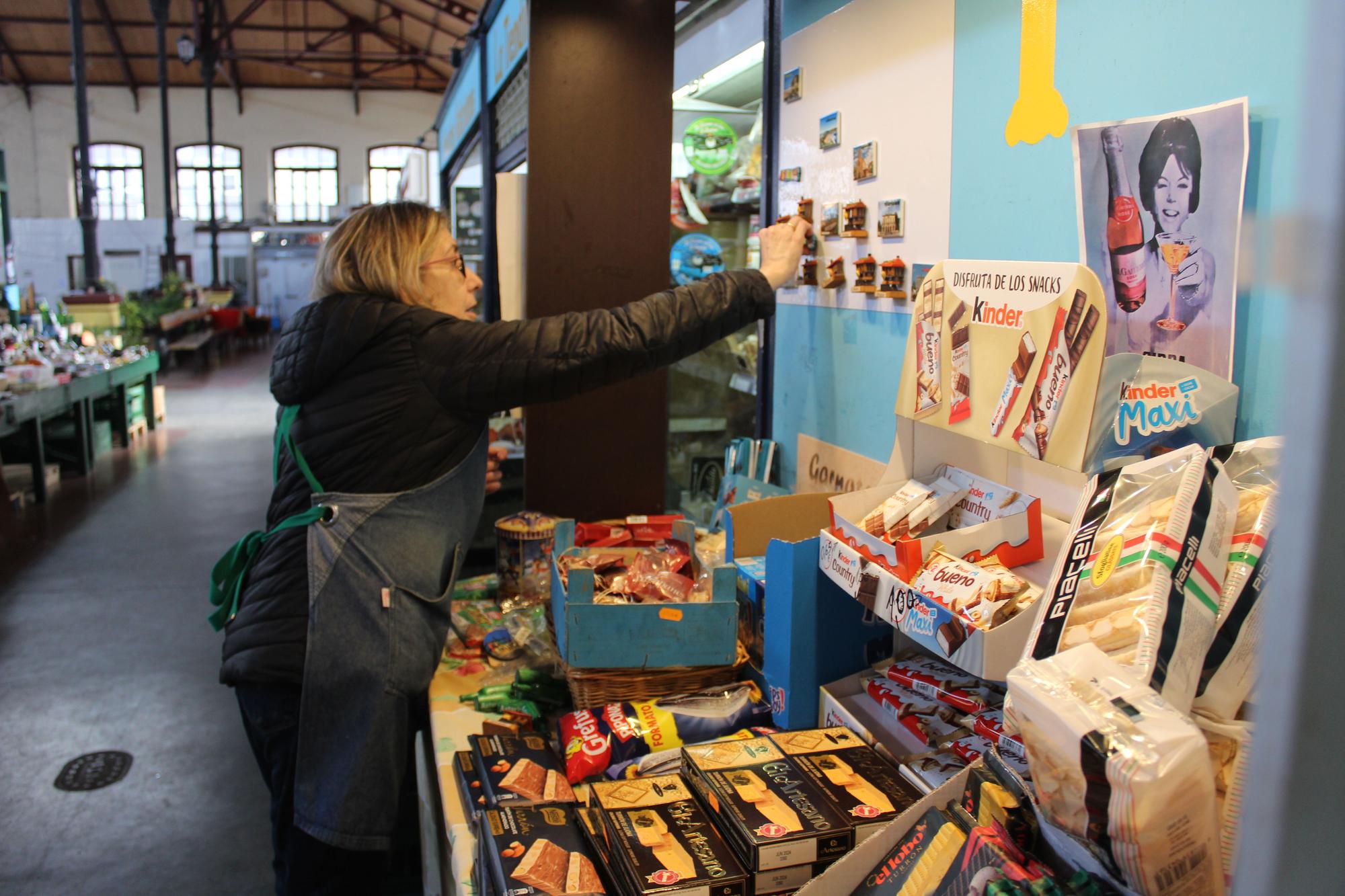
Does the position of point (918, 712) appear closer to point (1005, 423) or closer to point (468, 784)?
point (1005, 423)

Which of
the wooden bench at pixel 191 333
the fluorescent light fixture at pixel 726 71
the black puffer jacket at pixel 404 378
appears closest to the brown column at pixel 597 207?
the fluorescent light fixture at pixel 726 71

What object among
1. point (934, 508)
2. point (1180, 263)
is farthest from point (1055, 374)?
point (934, 508)

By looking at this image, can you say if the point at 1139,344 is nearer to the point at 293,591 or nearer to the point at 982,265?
the point at 982,265

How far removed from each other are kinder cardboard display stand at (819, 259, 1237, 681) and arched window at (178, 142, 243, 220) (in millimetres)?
25096

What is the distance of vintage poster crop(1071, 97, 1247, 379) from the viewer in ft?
3.90

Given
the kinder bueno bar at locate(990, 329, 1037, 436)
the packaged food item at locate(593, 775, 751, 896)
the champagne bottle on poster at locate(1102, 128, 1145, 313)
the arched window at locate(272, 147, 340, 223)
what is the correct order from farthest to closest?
1. the arched window at locate(272, 147, 340, 223)
2. the kinder bueno bar at locate(990, 329, 1037, 436)
3. the champagne bottle on poster at locate(1102, 128, 1145, 313)
4. the packaged food item at locate(593, 775, 751, 896)

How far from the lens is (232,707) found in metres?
4.06

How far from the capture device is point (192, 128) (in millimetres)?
23062

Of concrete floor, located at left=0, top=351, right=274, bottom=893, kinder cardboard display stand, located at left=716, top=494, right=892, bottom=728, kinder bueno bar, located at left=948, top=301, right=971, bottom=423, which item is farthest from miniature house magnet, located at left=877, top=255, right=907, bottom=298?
concrete floor, located at left=0, top=351, right=274, bottom=893

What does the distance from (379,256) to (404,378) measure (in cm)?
25

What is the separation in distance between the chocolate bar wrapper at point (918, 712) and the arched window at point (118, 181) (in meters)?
26.3

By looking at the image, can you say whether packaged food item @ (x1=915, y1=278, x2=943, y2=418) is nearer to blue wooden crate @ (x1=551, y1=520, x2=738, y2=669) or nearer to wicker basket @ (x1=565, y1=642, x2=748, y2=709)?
blue wooden crate @ (x1=551, y1=520, x2=738, y2=669)

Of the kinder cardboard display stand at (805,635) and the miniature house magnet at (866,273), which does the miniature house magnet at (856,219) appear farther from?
the kinder cardboard display stand at (805,635)

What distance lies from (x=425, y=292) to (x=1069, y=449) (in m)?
1.24
